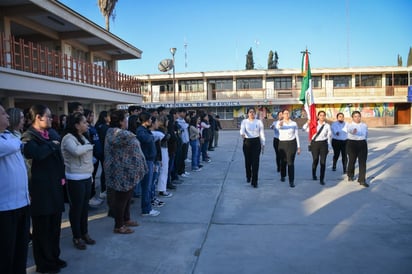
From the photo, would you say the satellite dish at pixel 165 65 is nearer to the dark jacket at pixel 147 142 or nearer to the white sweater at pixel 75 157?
the dark jacket at pixel 147 142

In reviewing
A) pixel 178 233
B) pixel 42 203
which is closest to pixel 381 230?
pixel 178 233

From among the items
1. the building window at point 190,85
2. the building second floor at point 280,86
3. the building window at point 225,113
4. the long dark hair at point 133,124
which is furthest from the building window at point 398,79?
the long dark hair at point 133,124

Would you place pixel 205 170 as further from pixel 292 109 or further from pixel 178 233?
pixel 292 109

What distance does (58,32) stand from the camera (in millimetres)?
15266

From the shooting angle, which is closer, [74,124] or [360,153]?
[74,124]

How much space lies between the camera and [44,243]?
372 centimetres

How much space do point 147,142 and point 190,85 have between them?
36038mm

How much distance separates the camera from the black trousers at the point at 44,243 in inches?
146

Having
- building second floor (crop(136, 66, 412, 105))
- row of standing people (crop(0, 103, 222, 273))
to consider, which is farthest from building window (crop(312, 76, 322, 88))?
row of standing people (crop(0, 103, 222, 273))

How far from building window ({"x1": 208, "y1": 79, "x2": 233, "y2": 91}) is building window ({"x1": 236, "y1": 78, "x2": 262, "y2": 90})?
37.2 inches

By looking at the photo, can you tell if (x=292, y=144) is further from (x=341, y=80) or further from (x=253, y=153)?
(x=341, y=80)

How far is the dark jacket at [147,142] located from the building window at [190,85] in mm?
35337

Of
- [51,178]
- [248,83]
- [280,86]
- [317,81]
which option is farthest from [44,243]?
[317,81]

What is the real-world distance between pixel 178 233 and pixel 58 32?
13.5 m
